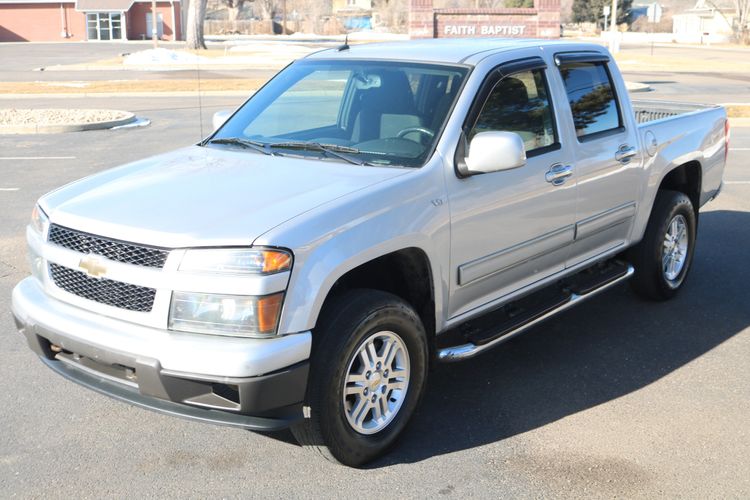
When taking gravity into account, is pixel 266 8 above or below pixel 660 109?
above

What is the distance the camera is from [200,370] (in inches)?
136

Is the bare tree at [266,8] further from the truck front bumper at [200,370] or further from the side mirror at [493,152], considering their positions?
the truck front bumper at [200,370]

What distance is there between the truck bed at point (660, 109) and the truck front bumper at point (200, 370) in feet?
15.8

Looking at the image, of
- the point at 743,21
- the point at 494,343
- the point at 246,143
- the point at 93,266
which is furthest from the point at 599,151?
the point at 743,21

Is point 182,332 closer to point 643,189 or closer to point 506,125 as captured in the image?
point 506,125

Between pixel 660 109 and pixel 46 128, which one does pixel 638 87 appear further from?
pixel 660 109

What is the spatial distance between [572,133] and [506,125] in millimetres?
632

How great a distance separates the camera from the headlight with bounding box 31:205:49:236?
13.6 feet

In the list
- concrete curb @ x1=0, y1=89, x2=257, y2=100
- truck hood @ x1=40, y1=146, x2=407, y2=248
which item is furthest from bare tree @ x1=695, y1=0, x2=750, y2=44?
truck hood @ x1=40, y1=146, x2=407, y2=248

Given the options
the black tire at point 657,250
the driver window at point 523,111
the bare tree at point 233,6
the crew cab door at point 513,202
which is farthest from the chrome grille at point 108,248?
the bare tree at point 233,6

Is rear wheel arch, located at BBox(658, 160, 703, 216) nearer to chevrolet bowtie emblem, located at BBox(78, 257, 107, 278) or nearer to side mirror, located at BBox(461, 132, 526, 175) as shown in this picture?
side mirror, located at BBox(461, 132, 526, 175)

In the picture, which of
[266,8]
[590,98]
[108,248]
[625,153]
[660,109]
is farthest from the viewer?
[266,8]

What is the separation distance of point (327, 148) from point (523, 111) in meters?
1.21

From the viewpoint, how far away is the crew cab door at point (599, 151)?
17.5ft
